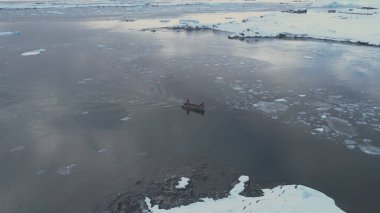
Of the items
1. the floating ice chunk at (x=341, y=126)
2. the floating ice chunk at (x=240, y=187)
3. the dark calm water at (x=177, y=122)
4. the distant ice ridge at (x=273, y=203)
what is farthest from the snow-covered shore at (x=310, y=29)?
the distant ice ridge at (x=273, y=203)

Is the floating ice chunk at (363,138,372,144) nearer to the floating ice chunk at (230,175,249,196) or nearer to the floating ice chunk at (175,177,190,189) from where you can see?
the floating ice chunk at (230,175,249,196)

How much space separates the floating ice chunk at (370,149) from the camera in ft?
47.9

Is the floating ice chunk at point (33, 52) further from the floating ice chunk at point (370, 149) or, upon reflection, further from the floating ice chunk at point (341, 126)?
the floating ice chunk at point (370, 149)

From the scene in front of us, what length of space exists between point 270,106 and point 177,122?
212 inches

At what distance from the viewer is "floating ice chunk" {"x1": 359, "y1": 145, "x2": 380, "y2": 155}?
47.9 ft

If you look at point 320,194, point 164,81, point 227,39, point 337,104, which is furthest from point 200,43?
point 320,194

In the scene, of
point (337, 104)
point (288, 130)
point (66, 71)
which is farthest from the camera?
point (66, 71)

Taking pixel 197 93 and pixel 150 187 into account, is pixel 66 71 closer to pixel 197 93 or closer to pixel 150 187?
pixel 197 93

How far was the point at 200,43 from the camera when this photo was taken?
1480 inches

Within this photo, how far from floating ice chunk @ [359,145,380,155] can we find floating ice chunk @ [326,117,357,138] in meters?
1.03

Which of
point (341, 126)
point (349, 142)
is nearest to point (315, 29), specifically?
point (341, 126)

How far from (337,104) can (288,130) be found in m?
4.86

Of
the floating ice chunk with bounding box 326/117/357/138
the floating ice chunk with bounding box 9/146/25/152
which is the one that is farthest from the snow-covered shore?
the floating ice chunk with bounding box 9/146/25/152

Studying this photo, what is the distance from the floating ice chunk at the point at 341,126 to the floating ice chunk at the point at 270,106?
2452 millimetres
